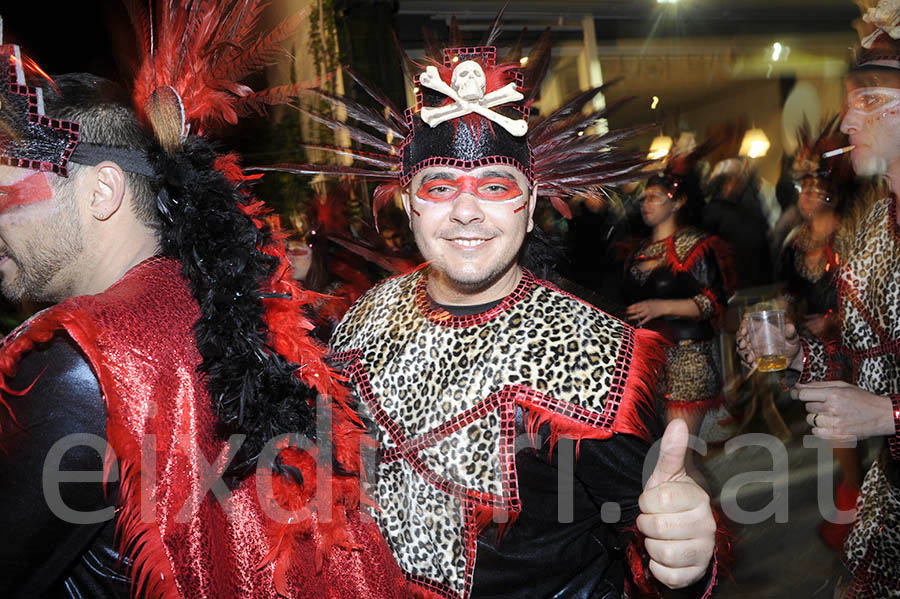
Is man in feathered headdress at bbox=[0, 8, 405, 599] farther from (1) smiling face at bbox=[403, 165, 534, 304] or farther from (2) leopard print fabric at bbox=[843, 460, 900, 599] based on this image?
(2) leopard print fabric at bbox=[843, 460, 900, 599]

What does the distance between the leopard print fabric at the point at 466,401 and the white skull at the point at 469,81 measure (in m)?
0.57

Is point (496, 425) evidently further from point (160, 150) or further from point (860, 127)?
point (860, 127)

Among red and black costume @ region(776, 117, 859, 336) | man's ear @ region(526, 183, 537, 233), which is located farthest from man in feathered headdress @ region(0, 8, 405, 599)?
red and black costume @ region(776, 117, 859, 336)

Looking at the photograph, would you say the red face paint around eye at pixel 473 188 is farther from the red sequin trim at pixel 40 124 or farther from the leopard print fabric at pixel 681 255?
the leopard print fabric at pixel 681 255

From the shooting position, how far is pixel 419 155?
2.12m

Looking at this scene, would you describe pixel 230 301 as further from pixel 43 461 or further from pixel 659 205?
pixel 659 205

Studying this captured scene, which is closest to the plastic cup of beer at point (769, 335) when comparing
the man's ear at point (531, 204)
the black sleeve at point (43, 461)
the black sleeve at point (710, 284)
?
the man's ear at point (531, 204)

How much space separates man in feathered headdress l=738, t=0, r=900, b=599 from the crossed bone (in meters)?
1.39

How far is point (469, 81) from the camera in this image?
2.03 metres

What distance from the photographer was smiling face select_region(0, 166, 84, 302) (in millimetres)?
1604

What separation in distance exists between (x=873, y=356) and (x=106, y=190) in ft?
8.87

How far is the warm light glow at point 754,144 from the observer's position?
10.5m

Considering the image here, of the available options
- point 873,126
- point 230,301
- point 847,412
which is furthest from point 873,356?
point 230,301

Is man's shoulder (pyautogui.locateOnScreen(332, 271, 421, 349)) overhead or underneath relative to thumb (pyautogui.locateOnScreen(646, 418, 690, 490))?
overhead
